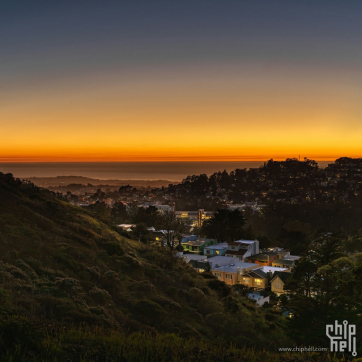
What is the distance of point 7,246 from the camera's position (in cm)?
1038

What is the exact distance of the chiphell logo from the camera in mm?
8250

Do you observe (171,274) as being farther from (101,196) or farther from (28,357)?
(101,196)

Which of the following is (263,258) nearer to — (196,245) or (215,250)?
Answer: (215,250)

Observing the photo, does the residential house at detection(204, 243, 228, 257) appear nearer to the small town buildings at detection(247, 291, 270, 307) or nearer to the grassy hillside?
the small town buildings at detection(247, 291, 270, 307)

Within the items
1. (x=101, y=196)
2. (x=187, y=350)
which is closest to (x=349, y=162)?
(x=101, y=196)

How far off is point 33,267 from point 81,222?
750 centimetres

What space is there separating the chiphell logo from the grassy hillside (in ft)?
4.59

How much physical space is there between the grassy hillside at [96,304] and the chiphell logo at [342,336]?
140cm

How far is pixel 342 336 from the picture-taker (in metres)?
9.32

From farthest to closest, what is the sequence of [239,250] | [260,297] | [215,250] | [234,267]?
[215,250]
[239,250]
[234,267]
[260,297]

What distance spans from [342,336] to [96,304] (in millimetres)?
6680

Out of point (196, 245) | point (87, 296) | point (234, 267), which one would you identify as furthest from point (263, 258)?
point (87, 296)

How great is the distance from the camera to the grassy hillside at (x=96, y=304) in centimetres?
438

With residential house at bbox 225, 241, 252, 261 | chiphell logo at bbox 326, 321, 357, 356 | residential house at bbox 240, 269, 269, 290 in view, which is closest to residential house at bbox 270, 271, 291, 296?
residential house at bbox 240, 269, 269, 290
